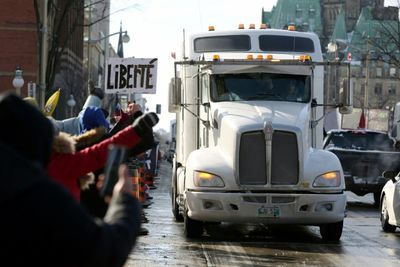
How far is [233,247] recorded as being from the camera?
42.2ft

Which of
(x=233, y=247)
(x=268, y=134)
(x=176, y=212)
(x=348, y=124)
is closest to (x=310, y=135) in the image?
(x=268, y=134)

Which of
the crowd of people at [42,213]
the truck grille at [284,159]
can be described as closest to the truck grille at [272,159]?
the truck grille at [284,159]

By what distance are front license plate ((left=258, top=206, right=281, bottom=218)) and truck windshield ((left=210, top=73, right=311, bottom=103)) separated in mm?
1955

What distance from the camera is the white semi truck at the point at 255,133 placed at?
13.2 meters

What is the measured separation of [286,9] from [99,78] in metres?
65.9

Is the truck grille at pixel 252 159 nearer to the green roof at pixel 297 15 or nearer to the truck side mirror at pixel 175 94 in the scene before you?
the truck side mirror at pixel 175 94

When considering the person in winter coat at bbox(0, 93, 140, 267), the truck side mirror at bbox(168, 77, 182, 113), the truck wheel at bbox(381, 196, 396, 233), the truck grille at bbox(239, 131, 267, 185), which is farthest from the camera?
the truck wheel at bbox(381, 196, 396, 233)

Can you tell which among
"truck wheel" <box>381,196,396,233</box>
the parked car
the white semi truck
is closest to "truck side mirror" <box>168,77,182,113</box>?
the white semi truck

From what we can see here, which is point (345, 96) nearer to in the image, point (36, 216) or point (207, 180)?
point (207, 180)

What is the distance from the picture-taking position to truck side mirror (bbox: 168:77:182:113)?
1408 centimetres

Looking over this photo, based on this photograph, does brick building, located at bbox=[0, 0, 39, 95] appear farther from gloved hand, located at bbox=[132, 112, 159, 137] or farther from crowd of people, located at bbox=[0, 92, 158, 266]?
crowd of people, located at bbox=[0, 92, 158, 266]

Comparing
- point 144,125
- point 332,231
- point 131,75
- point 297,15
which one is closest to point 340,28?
point 297,15

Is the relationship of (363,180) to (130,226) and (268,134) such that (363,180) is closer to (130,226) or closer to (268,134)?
(268,134)

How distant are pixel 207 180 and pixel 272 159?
3.17 ft
